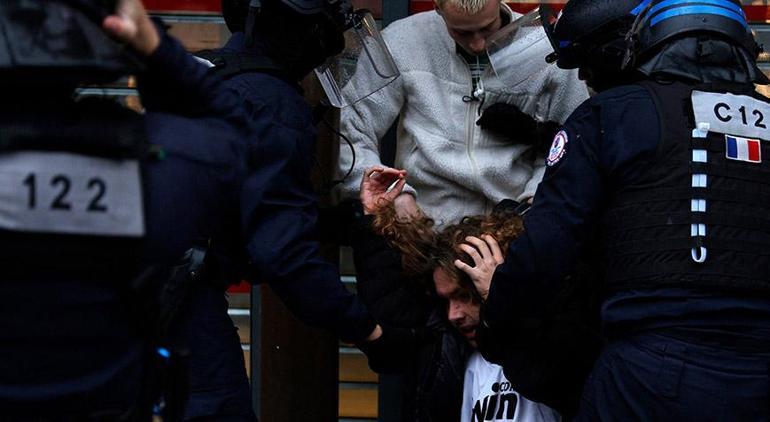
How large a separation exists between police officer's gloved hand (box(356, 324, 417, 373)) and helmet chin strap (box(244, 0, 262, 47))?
0.96m

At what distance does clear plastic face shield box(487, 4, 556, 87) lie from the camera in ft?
13.3

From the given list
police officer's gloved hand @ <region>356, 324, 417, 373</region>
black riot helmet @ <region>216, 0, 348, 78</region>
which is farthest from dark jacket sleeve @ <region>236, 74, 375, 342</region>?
police officer's gloved hand @ <region>356, 324, 417, 373</region>

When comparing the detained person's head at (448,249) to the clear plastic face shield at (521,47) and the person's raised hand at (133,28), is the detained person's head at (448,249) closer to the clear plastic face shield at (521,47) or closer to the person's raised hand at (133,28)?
the clear plastic face shield at (521,47)

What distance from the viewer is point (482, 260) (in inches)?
145

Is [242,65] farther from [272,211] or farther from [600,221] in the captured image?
[600,221]

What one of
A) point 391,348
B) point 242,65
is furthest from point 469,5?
point 391,348

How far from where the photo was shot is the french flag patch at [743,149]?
3197 millimetres

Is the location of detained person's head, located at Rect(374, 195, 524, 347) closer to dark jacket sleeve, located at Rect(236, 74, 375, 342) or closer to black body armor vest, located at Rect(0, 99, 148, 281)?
dark jacket sleeve, located at Rect(236, 74, 375, 342)

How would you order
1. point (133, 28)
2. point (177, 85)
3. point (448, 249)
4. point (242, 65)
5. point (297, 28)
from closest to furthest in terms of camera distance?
point (133, 28) → point (177, 85) → point (242, 65) → point (297, 28) → point (448, 249)

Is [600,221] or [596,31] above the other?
Answer: [596,31]

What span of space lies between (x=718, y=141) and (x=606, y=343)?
0.64 metres

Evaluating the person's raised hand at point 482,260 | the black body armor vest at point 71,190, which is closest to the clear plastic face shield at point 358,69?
the person's raised hand at point 482,260

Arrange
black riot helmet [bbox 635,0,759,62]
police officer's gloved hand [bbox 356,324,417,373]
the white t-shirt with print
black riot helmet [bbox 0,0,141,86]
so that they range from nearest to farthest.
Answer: black riot helmet [bbox 0,0,141,86] → black riot helmet [bbox 635,0,759,62] → the white t-shirt with print → police officer's gloved hand [bbox 356,324,417,373]

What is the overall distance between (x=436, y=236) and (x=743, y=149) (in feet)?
3.31
